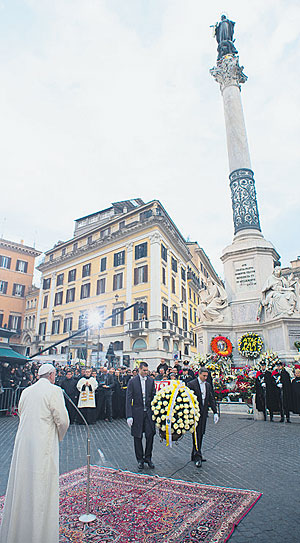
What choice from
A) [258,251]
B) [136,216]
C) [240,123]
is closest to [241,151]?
[240,123]

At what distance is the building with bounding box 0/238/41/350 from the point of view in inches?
1921

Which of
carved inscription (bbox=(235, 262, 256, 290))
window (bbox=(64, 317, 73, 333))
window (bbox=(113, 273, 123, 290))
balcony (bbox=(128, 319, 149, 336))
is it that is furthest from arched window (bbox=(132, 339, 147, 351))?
carved inscription (bbox=(235, 262, 256, 290))

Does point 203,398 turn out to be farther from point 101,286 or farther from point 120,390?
point 101,286

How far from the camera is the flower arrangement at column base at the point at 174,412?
5332 millimetres

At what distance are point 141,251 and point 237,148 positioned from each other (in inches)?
772

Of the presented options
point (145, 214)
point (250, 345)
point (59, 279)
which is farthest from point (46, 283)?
point (250, 345)

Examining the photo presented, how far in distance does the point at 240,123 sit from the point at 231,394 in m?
14.3

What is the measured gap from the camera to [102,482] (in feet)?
A: 15.4

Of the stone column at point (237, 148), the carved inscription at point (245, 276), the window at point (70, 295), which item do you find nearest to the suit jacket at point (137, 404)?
the carved inscription at point (245, 276)

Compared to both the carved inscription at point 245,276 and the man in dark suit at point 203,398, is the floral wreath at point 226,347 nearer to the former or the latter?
the carved inscription at point 245,276

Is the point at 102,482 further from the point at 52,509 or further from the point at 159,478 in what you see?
the point at 52,509

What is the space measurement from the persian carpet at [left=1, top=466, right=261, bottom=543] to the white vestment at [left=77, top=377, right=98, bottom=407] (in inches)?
233

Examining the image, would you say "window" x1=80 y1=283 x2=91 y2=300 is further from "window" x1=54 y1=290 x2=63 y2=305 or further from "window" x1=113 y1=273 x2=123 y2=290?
"window" x1=113 y1=273 x2=123 y2=290

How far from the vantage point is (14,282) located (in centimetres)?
5006
